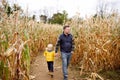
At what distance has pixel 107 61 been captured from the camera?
25.3 ft

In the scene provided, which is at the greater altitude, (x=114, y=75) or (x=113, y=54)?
(x=113, y=54)

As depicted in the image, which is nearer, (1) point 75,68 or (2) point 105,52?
(2) point 105,52

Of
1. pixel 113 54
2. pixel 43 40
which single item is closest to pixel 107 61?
pixel 113 54

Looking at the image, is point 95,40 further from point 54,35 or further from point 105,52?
point 54,35

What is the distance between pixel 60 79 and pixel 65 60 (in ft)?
Answer: 2.70

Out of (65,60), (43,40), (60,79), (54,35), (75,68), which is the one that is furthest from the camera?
(54,35)

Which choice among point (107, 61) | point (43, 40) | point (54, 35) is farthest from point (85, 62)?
point (54, 35)

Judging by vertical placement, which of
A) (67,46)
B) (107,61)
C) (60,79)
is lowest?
(60,79)

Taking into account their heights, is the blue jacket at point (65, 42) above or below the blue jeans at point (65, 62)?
above

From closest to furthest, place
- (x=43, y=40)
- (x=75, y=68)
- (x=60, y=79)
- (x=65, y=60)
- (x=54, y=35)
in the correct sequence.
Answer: (x=65, y=60) < (x=60, y=79) < (x=75, y=68) < (x=43, y=40) < (x=54, y=35)

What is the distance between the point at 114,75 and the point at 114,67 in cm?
54

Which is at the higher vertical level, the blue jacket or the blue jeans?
the blue jacket

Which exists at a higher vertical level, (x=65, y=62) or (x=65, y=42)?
(x=65, y=42)

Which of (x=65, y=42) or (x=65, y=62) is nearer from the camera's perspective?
(x=65, y=62)
